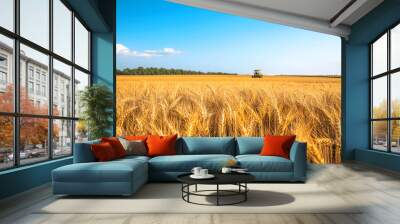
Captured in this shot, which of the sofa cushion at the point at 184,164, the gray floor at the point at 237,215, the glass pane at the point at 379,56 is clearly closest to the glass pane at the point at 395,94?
the glass pane at the point at 379,56

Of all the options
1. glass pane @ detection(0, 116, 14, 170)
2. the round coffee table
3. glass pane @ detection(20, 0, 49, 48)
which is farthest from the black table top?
glass pane @ detection(20, 0, 49, 48)

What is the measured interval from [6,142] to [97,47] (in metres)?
3.71

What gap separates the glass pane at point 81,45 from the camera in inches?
262

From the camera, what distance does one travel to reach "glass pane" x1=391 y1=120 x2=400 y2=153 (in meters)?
6.59

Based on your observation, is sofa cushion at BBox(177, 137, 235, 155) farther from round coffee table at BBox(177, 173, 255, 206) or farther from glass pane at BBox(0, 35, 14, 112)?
glass pane at BBox(0, 35, 14, 112)

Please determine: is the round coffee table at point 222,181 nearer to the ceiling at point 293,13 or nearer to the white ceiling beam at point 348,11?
the white ceiling beam at point 348,11

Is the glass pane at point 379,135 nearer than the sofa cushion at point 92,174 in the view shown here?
No

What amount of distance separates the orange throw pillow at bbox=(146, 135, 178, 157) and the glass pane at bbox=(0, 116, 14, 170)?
2005mm

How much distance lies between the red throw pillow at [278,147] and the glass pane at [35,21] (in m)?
3.38

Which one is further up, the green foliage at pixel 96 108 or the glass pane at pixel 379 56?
the glass pane at pixel 379 56

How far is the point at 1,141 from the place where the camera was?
4059 millimetres

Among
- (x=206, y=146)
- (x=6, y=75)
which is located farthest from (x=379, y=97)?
(x=6, y=75)

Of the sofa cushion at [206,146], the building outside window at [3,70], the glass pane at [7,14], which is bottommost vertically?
the sofa cushion at [206,146]

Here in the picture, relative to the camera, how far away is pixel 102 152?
4914mm
